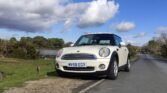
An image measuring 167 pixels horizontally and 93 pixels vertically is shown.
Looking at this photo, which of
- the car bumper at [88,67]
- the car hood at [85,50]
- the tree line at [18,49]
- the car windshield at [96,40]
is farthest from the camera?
the tree line at [18,49]

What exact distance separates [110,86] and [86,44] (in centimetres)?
317

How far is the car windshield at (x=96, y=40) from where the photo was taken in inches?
534

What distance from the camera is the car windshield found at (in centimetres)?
1356

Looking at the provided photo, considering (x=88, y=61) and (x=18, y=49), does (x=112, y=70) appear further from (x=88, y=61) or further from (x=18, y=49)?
(x=18, y=49)

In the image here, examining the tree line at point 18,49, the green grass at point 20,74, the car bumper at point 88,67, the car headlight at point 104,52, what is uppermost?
the tree line at point 18,49

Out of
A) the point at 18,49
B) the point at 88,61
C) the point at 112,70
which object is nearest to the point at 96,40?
the point at 112,70

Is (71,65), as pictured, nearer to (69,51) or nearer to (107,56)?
(69,51)

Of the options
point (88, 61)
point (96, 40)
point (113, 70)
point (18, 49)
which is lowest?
point (113, 70)

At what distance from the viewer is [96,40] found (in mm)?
13656

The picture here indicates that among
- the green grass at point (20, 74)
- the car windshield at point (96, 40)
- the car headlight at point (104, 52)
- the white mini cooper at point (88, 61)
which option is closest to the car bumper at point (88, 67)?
the white mini cooper at point (88, 61)

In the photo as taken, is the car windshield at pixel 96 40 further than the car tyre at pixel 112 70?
Yes

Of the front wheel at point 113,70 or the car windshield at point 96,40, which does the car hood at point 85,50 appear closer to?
the front wheel at point 113,70

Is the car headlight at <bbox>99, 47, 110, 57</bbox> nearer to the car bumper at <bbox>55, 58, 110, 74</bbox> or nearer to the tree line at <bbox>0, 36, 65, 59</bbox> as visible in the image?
the car bumper at <bbox>55, 58, 110, 74</bbox>

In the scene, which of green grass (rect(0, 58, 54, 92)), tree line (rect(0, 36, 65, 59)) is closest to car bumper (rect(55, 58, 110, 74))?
green grass (rect(0, 58, 54, 92))
